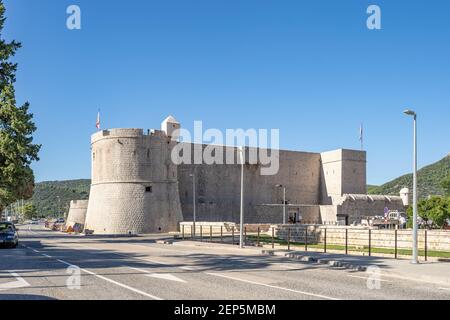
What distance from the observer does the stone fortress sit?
68.3 meters

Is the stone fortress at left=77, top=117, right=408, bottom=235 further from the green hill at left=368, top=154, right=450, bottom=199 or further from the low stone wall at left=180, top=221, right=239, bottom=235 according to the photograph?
the green hill at left=368, top=154, right=450, bottom=199

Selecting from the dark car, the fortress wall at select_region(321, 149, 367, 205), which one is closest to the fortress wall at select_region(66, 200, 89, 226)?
the fortress wall at select_region(321, 149, 367, 205)

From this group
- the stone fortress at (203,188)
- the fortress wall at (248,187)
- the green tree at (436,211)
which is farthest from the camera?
the fortress wall at (248,187)

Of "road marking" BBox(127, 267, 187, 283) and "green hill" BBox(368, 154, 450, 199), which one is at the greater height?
"green hill" BBox(368, 154, 450, 199)

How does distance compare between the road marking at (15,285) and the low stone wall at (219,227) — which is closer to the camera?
the road marking at (15,285)

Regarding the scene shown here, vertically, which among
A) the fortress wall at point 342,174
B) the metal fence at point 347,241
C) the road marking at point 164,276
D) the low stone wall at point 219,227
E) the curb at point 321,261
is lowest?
the low stone wall at point 219,227

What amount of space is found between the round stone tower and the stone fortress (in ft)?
0.44

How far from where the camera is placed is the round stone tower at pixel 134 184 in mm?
67875

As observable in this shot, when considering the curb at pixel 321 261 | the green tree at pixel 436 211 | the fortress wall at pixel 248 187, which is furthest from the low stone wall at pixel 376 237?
the fortress wall at pixel 248 187

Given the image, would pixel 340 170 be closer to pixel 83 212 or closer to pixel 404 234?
Answer: pixel 83 212

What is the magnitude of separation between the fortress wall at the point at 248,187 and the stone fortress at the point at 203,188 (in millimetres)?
158

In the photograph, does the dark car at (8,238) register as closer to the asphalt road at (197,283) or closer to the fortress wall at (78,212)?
the asphalt road at (197,283)

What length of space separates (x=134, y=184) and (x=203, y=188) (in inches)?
654
